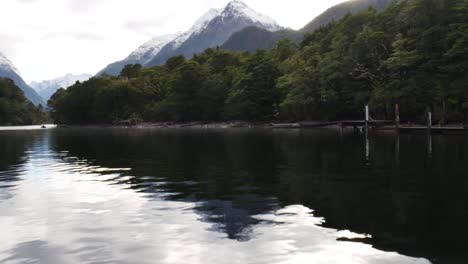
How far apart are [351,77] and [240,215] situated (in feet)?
236

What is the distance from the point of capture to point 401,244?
9.70m

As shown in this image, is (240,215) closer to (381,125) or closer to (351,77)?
(381,125)

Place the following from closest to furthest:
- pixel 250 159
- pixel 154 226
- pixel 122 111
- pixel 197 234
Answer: pixel 197 234
pixel 154 226
pixel 250 159
pixel 122 111

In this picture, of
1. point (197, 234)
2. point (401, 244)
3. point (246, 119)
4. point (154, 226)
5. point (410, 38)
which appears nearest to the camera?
point (401, 244)

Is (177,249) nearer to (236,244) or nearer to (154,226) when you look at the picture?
(236,244)

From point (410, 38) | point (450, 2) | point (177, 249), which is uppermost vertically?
point (450, 2)

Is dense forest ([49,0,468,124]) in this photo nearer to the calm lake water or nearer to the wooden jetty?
the wooden jetty

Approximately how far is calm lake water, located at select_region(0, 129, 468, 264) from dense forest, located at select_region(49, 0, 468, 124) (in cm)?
4270

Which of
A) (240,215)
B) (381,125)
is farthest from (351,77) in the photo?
(240,215)

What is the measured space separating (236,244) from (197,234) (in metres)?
1.39

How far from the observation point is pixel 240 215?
42.9 feet

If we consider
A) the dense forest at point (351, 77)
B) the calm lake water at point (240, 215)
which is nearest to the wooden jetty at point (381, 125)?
the dense forest at point (351, 77)

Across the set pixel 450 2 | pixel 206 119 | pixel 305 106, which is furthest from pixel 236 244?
pixel 206 119

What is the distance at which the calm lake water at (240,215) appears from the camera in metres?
9.43
